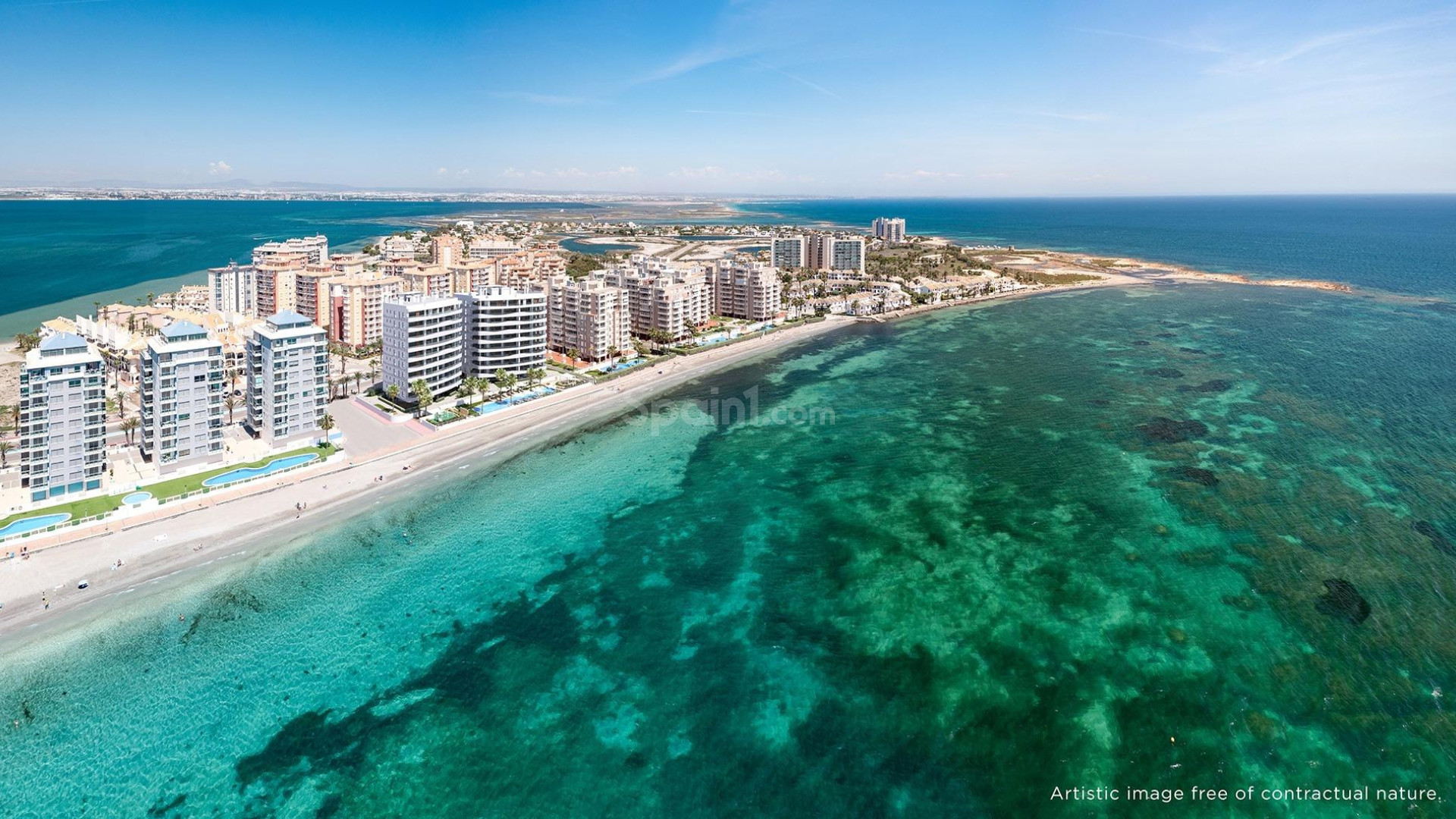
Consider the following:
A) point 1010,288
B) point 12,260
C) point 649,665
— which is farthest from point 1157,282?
point 12,260

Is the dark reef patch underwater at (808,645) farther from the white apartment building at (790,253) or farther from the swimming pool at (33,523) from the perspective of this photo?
the white apartment building at (790,253)

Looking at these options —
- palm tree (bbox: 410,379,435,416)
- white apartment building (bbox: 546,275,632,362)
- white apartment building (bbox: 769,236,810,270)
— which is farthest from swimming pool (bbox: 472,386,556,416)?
white apartment building (bbox: 769,236,810,270)

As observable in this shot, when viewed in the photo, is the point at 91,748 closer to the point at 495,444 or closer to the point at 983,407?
the point at 495,444

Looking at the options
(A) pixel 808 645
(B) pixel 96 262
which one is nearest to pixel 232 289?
(B) pixel 96 262

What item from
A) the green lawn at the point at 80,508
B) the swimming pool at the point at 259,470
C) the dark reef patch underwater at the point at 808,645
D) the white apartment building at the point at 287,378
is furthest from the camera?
the white apartment building at the point at 287,378

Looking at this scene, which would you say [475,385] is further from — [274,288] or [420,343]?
[274,288]

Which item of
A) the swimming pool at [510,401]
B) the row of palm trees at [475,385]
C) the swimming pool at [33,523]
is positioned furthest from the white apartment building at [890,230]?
the swimming pool at [33,523]
